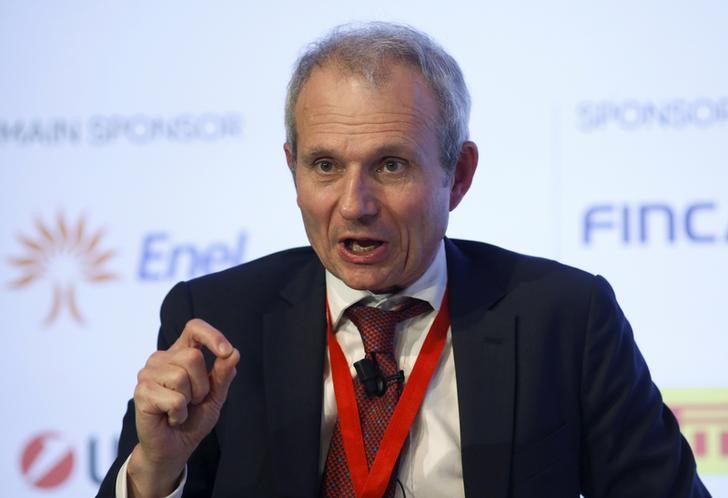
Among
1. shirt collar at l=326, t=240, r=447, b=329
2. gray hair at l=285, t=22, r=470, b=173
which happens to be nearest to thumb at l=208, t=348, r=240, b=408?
shirt collar at l=326, t=240, r=447, b=329

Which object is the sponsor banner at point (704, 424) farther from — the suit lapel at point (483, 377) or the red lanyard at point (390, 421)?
the red lanyard at point (390, 421)

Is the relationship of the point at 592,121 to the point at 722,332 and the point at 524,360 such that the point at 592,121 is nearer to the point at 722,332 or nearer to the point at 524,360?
the point at 722,332

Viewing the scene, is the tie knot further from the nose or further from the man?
the nose

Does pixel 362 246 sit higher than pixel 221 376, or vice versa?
pixel 362 246

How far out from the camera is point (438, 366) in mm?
2184

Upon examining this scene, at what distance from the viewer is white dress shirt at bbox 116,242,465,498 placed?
→ 207 centimetres

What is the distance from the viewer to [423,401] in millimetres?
2133

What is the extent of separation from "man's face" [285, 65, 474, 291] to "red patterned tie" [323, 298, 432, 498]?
0.09 m

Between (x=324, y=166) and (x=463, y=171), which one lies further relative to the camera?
(x=463, y=171)

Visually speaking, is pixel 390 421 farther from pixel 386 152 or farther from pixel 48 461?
pixel 48 461

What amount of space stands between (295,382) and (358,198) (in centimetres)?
42

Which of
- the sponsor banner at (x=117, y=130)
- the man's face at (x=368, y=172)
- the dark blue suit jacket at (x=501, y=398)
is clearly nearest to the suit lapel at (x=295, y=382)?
the dark blue suit jacket at (x=501, y=398)

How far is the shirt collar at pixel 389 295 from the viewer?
7.26 feet

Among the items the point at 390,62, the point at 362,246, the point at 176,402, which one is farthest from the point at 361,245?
the point at 176,402
